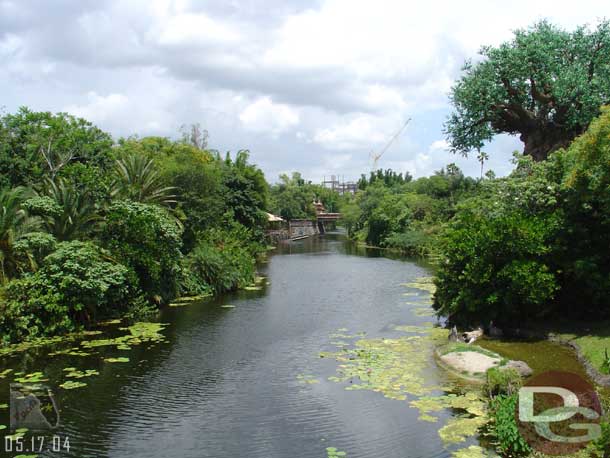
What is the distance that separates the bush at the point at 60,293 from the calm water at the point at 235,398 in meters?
1.40

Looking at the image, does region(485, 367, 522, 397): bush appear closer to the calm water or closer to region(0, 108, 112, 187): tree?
the calm water

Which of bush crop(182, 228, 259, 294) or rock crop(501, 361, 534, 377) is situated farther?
bush crop(182, 228, 259, 294)

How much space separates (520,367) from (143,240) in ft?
49.8

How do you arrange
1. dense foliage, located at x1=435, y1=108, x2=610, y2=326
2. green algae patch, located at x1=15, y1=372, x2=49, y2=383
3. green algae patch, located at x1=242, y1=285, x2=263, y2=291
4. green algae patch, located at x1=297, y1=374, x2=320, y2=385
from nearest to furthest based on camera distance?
1. green algae patch, located at x1=15, y1=372, x2=49, y2=383
2. green algae patch, located at x1=297, y1=374, x2=320, y2=385
3. dense foliage, located at x1=435, y1=108, x2=610, y2=326
4. green algae patch, located at x1=242, y1=285, x2=263, y2=291

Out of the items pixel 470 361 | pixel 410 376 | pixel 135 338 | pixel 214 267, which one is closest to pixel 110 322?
pixel 135 338

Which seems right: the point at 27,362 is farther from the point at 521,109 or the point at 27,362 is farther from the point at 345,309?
the point at 521,109

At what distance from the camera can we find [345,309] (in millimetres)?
24766

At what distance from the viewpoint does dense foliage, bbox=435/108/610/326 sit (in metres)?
16.2

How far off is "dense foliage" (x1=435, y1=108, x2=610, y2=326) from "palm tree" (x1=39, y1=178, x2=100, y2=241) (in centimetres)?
1338

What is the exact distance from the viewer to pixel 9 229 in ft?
59.2

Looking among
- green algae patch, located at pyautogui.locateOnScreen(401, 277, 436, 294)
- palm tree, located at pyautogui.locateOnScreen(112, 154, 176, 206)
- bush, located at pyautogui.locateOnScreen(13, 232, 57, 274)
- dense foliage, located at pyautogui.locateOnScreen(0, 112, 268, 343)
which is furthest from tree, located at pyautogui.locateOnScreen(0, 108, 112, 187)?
green algae patch, located at pyautogui.locateOnScreen(401, 277, 436, 294)

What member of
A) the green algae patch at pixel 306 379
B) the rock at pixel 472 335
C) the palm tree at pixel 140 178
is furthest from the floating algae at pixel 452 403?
the palm tree at pixel 140 178

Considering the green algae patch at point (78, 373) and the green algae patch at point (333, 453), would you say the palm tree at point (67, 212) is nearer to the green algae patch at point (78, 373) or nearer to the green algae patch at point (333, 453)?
the green algae patch at point (78, 373)

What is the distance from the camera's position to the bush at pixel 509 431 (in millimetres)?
9602
